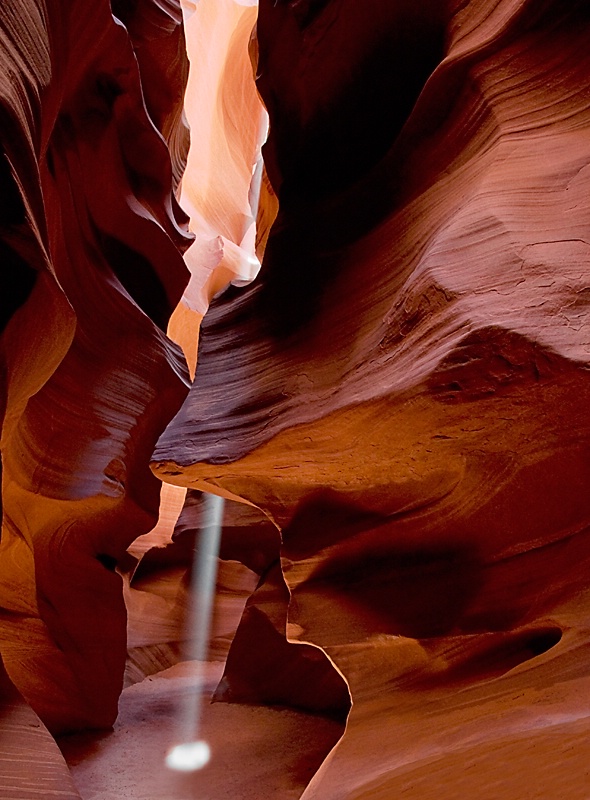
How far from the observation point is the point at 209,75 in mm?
13344

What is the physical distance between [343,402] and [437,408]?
0.44 meters

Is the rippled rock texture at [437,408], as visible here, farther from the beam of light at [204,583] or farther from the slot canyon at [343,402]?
the beam of light at [204,583]

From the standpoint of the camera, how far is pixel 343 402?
95.5 inches

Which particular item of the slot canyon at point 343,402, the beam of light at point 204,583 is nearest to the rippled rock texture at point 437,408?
the slot canyon at point 343,402

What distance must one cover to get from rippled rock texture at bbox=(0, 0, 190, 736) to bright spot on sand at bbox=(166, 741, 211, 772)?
35.3 inches

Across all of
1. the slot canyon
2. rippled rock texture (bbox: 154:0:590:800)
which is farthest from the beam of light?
rippled rock texture (bbox: 154:0:590:800)

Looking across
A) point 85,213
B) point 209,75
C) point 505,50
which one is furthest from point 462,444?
point 209,75

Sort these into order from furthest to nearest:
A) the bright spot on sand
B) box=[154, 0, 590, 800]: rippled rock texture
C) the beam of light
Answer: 1. the beam of light
2. the bright spot on sand
3. box=[154, 0, 590, 800]: rippled rock texture

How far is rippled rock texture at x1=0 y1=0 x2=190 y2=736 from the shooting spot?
178 inches

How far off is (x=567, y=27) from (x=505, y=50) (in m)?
0.23

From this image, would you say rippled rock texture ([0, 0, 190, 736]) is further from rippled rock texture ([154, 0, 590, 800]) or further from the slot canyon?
rippled rock texture ([154, 0, 590, 800])

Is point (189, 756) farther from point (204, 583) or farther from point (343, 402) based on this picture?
point (204, 583)

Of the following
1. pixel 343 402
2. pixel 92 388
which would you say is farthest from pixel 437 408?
pixel 92 388

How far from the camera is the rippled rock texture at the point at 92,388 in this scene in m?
4.51
